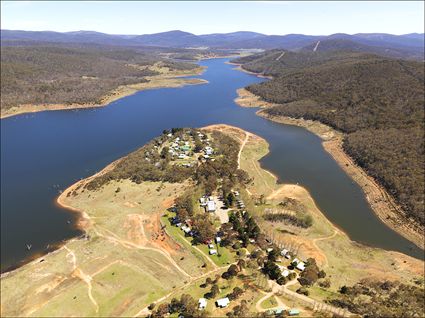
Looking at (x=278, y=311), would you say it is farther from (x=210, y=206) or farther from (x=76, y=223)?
(x=76, y=223)

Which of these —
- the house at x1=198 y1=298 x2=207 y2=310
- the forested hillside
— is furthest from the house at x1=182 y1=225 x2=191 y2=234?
the forested hillside

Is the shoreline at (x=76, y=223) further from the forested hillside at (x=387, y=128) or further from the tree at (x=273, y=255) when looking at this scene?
the forested hillside at (x=387, y=128)

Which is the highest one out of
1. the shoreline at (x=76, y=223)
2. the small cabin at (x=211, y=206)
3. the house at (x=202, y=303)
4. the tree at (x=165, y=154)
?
the tree at (x=165, y=154)

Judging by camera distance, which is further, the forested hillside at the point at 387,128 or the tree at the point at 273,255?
the forested hillside at the point at 387,128

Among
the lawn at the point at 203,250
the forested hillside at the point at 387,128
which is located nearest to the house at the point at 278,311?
the lawn at the point at 203,250

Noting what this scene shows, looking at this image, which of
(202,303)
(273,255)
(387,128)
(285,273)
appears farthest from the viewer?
(387,128)

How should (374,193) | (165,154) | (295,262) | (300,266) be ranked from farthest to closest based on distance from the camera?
(165,154) < (374,193) < (295,262) < (300,266)

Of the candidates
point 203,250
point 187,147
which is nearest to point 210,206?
point 203,250

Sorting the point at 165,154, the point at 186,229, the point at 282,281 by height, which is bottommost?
the point at 282,281

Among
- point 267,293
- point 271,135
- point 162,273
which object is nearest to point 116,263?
point 162,273
